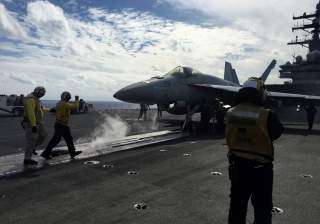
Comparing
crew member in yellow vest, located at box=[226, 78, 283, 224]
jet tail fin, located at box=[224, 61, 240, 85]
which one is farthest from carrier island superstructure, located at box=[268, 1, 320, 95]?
crew member in yellow vest, located at box=[226, 78, 283, 224]

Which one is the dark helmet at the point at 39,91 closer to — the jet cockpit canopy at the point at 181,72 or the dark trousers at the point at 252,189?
the dark trousers at the point at 252,189

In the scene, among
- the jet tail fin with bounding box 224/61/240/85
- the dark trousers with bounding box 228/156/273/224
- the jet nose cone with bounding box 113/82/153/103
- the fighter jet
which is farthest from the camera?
the jet tail fin with bounding box 224/61/240/85

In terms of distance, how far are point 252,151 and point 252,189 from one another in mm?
465

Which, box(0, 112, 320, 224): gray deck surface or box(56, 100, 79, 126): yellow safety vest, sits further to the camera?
box(56, 100, 79, 126): yellow safety vest

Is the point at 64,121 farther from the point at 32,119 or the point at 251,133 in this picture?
the point at 251,133

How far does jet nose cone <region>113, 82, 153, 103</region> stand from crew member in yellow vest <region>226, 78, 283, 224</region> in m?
12.0

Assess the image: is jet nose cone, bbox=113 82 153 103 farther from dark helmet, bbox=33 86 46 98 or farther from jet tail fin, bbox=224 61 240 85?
jet tail fin, bbox=224 61 240 85

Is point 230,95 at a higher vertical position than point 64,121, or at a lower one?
higher

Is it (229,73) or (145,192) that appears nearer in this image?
(145,192)

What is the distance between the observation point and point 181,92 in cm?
Answer: 1806

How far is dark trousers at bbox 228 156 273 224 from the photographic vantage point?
3926 millimetres

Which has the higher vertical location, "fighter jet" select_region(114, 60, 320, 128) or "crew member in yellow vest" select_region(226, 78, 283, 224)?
"fighter jet" select_region(114, 60, 320, 128)

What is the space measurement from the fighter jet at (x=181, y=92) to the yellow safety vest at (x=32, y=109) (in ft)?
22.0

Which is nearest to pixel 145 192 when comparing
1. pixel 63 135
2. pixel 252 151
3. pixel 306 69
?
pixel 252 151
